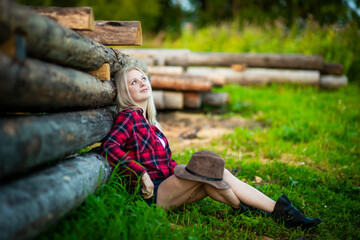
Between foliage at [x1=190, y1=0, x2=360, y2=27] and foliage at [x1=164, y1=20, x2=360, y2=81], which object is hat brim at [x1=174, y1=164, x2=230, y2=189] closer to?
foliage at [x1=164, y1=20, x2=360, y2=81]

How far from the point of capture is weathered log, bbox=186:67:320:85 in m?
8.37

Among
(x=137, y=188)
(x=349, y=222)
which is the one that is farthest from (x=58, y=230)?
(x=349, y=222)

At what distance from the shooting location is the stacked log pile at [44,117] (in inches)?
52.0

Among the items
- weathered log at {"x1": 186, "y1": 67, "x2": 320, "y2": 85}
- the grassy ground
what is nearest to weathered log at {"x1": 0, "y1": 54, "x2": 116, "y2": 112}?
the grassy ground

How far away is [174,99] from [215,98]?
1129 millimetres

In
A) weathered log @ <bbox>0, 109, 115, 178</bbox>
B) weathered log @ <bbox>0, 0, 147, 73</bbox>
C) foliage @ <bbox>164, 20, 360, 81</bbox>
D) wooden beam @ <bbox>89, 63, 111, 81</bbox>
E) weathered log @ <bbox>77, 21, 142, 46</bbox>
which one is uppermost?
foliage @ <bbox>164, 20, 360, 81</bbox>

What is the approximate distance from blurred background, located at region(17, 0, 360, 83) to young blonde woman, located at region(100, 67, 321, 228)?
8.49 meters

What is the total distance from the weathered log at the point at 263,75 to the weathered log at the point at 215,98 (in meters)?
1.50

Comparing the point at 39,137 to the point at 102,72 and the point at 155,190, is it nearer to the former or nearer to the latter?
the point at 102,72

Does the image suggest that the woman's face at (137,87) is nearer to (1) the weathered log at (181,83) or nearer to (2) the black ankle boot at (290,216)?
(2) the black ankle boot at (290,216)

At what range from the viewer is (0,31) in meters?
1.27

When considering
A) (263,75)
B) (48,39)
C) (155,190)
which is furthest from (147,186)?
(263,75)

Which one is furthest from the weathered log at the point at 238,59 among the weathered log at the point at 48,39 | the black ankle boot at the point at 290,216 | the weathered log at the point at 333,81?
the black ankle boot at the point at 290,216

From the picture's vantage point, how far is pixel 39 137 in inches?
58.8
